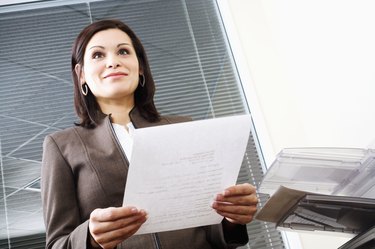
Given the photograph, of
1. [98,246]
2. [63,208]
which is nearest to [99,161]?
[63,208]

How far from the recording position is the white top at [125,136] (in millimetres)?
1179

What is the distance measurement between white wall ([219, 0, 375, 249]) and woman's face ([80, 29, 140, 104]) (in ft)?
2.52

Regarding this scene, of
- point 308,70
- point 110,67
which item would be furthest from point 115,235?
point 308,70

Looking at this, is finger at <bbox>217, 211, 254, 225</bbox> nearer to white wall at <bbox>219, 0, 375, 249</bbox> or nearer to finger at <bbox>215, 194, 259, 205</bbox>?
finger at <bbox>215, 194, 259, 205</bbox>

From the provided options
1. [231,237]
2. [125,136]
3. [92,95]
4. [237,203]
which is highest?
[92,95]

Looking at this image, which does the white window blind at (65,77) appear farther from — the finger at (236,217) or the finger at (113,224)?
the finger at (113,224)

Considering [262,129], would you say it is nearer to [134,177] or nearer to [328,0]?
[328,0]

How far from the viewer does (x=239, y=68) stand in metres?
2.36

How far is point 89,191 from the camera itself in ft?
3.59

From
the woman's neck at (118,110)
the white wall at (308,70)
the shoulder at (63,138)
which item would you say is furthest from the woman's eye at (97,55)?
→ the white wall at (308,70)

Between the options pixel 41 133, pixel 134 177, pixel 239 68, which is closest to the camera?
pixel 134 177

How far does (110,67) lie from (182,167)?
511mm

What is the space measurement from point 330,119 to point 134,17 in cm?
129

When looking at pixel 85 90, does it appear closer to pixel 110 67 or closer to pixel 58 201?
pixel 110 67
